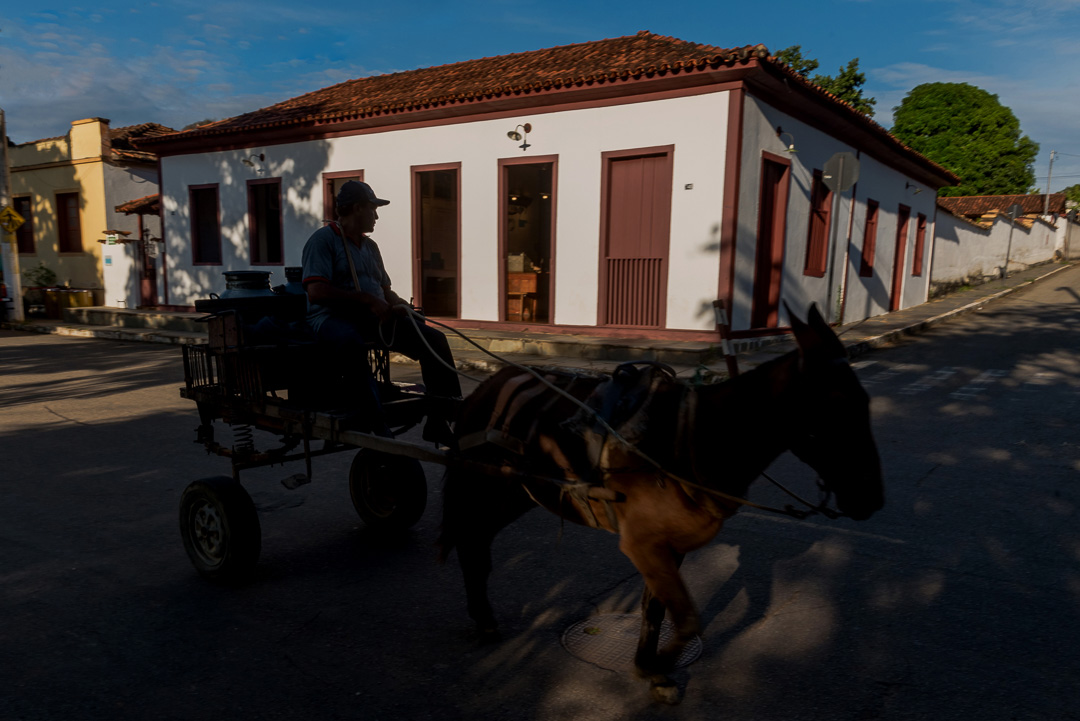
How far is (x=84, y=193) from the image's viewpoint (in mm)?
22344

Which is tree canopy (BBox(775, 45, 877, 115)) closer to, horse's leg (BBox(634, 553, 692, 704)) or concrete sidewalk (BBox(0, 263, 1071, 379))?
concrete sidewalk (BBox(0, 263, 1071, 379))

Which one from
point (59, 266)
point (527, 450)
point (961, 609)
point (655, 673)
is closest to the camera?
point (655, 673)

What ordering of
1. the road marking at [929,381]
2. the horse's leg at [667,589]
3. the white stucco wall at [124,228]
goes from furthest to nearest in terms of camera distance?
the white stucco wall at [124,228]
the road marking at [929,381]
the horse's leg at [667,589]

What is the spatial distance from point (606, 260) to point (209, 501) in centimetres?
965

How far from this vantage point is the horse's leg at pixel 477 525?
3.21 m

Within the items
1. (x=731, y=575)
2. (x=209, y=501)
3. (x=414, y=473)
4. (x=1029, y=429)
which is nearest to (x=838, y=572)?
(x=731, y=575)

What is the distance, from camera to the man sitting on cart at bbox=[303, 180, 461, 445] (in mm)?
3826

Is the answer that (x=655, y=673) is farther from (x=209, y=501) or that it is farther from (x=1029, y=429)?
(x=1029, y=429)

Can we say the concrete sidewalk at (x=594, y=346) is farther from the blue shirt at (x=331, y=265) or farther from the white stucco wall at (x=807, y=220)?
the blue shirt at (x=331, y=265)

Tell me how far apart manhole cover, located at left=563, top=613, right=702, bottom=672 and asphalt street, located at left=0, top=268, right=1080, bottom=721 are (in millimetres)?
65

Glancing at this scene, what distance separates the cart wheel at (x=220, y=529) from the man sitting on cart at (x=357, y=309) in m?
0.95

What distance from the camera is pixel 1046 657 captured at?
2988 millimetres

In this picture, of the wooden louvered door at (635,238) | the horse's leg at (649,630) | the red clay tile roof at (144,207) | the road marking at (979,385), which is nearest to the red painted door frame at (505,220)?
the wooden louvered door at (635,238)

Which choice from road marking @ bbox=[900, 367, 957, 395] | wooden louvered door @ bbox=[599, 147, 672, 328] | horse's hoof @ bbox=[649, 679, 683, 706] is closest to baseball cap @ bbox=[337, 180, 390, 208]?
horse's hoof @ bbox=[649, 679, 683, 706]
